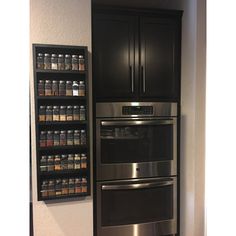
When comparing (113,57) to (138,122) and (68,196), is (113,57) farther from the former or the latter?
(68,196)

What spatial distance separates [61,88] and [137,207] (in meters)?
1.32

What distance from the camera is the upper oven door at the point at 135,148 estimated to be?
210cm

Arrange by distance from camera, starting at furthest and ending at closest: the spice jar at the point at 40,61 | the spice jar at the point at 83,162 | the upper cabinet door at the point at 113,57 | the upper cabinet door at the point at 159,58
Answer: the upper cabinet door at the point at 159,58 → the upper cabinet door at the point at 113,57 → the spice jar at the point at 83,162 → the spice jar at the point at 40,61

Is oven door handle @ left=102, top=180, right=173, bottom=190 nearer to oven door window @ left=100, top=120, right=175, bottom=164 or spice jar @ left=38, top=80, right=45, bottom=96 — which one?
oven door window @ left=100, top=120, right=175, bottom=164

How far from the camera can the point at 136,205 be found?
2.21m

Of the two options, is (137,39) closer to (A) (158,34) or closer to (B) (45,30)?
(A) (158,34)

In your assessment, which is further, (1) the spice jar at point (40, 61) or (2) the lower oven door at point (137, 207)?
(2) the lower oven door at point (137, 207)

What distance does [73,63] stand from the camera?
5.67 ft

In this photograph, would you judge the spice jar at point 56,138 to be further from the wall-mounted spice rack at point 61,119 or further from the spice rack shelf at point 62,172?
the spice rack shelf at point 62,172

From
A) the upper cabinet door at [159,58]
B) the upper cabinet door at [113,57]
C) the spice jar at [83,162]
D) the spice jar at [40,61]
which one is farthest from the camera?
the upper cabinet door at [159,58]

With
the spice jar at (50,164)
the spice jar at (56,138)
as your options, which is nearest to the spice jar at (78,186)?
the spice jar at (50,164)

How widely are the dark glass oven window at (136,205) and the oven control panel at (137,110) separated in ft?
2.36
